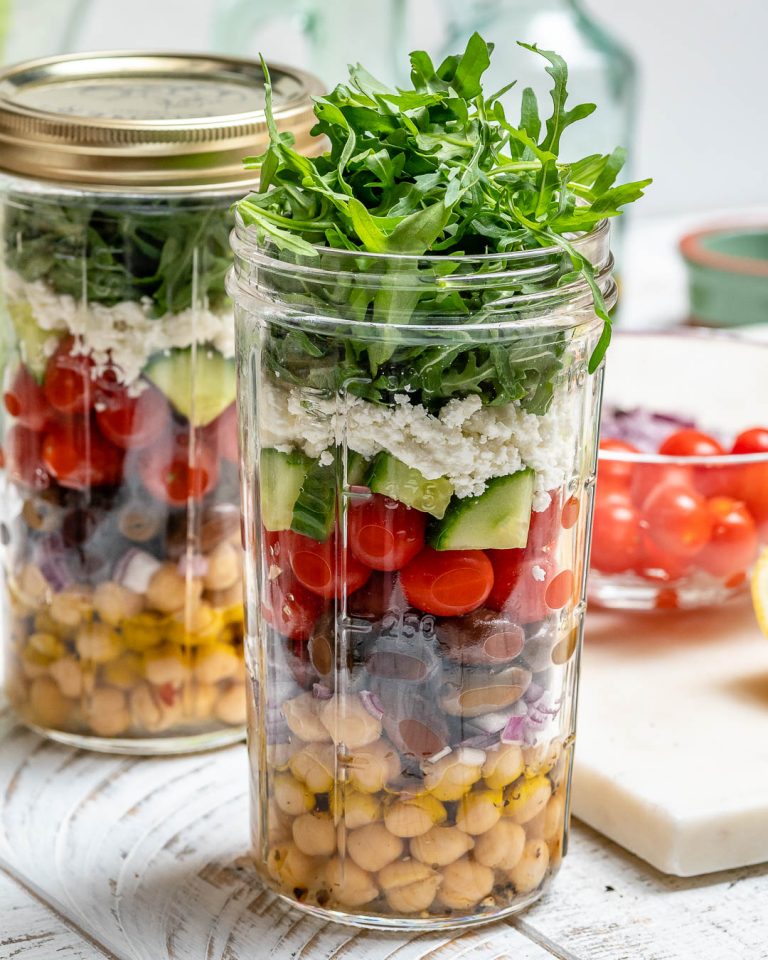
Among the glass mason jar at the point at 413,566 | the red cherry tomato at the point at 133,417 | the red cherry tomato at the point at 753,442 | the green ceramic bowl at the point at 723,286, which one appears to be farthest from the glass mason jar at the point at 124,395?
the green ceramic bowl at the point at 723,286

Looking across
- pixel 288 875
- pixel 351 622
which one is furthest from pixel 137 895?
pixel 351 622

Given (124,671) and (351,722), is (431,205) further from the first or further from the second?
(124,671)

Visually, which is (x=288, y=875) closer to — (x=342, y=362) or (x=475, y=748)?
(x=475, y=748)

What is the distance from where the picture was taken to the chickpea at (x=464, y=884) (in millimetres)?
664

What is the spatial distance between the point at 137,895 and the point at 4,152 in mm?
386

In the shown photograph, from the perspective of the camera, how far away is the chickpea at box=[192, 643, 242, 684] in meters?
0.83

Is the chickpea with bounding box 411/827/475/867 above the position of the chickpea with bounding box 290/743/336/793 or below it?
below

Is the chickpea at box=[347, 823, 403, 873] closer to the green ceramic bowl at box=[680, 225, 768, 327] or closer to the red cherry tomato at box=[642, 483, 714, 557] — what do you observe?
the red cherry tomato at box=[642, 483, 714, 557]

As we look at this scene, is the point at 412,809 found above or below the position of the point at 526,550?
below

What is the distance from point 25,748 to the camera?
84 centimetres

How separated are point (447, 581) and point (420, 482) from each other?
46 mm

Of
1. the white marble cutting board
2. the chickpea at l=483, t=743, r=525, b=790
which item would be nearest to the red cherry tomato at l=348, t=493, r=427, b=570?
the chickpea at l=483, t=743, r=525, b=790

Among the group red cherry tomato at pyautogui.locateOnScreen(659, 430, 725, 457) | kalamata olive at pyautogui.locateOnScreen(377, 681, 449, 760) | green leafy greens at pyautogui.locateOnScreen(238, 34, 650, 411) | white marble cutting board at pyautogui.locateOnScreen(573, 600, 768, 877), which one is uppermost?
green leafy greens at pyautogui.locateOnScreen(238, 34, 650, 411)

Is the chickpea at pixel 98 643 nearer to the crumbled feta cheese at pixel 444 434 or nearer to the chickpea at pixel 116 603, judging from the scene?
the chickpea at pixel 116 603
